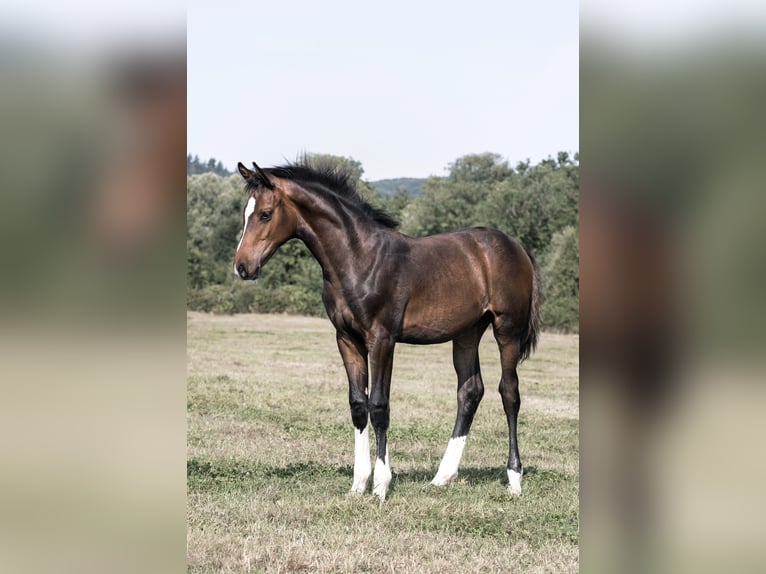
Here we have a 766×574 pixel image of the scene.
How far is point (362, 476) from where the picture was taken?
659cm

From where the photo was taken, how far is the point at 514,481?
6852 mm

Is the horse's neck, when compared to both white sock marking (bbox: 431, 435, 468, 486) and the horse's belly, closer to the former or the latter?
the horse's belly

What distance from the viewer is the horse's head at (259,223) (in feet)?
20.3

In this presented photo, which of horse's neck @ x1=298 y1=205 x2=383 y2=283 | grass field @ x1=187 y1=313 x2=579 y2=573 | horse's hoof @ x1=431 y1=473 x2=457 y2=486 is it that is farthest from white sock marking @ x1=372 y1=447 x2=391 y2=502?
horse's neck @ x1=298 y1=205 x2=383 y2=283

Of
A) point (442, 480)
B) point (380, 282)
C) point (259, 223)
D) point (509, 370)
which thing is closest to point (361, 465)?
point (442, 480)

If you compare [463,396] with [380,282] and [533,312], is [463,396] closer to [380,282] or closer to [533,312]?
[533,312]

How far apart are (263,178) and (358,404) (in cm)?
209

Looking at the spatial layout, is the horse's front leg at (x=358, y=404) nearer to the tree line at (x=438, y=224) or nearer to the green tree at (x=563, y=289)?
the green tree at (x=563, y=289)
